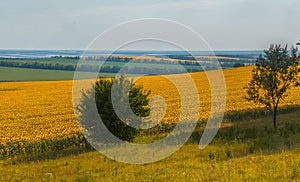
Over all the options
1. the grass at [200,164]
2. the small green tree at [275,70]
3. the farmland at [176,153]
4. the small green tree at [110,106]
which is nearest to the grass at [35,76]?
the farmland at [176,153]

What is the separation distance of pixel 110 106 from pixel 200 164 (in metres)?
8.61

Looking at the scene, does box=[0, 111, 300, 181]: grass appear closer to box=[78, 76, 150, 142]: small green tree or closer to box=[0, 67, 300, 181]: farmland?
box=[0, 67, 300, 181]: farmland

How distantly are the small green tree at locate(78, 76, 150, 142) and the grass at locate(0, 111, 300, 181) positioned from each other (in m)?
1.56

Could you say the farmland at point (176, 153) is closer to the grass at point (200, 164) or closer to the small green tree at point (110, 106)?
the grass at point (200, 164)

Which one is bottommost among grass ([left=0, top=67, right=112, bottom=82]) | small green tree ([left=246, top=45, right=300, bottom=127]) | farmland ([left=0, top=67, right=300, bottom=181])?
grass ([left=0, top=67, right=112, bottom=82])

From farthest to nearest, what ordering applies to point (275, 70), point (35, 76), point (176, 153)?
1. point (35, 76)
2. point (275, 70)
3. point (176, 153)

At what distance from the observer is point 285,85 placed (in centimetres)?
2591

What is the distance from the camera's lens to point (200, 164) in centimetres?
1237

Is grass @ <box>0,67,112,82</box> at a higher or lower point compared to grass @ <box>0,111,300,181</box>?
lower

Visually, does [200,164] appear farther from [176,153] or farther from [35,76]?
[35,76]

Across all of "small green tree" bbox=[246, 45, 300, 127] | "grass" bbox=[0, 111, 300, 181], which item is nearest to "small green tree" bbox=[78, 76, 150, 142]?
"grass" bbox=[0, 111, 300, 181]

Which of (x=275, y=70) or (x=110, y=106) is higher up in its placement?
(x=275, y=70)

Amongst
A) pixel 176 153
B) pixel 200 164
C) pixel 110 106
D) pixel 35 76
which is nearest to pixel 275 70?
pixel 110 106

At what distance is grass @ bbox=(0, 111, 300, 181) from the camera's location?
955cm
